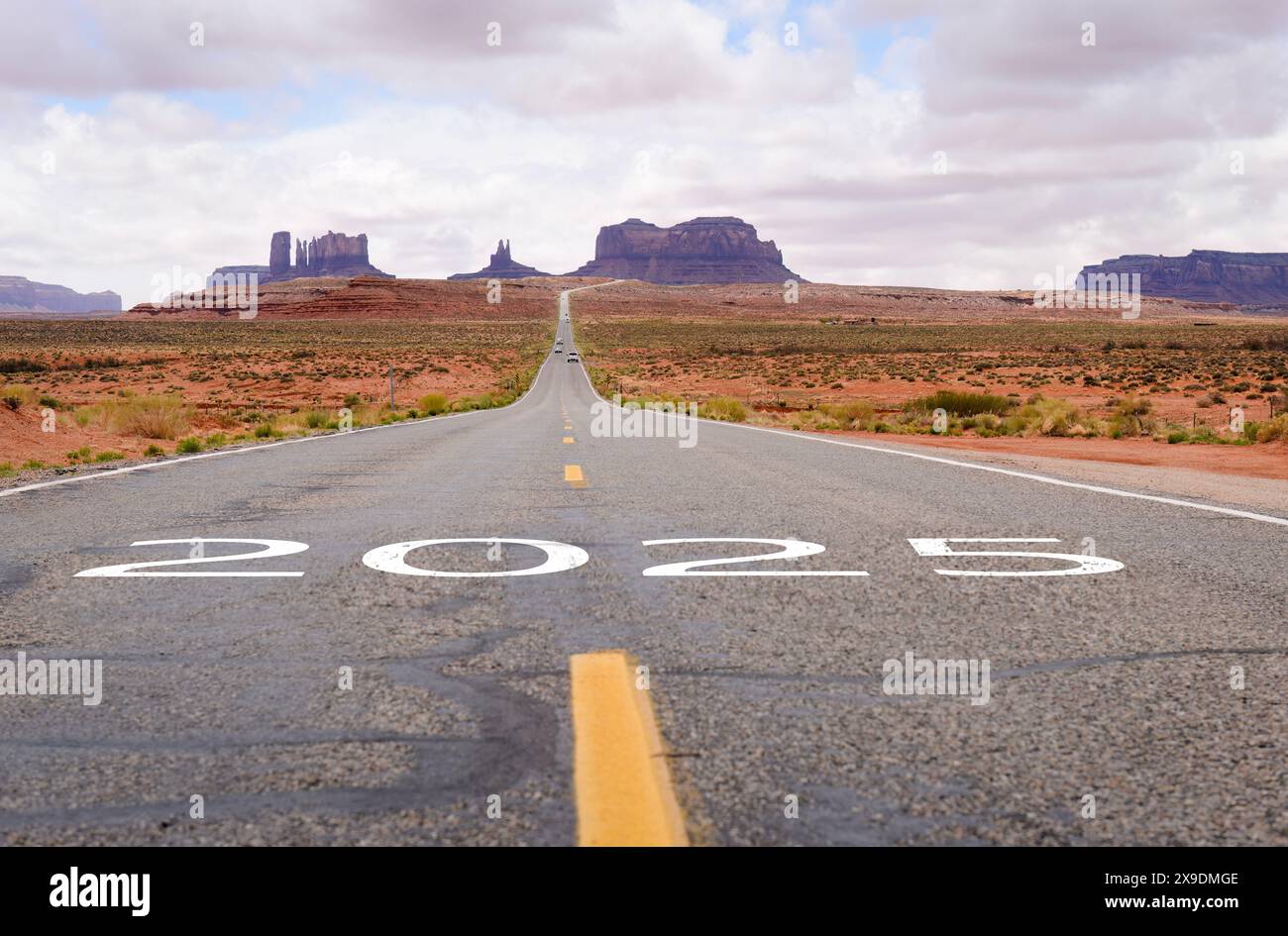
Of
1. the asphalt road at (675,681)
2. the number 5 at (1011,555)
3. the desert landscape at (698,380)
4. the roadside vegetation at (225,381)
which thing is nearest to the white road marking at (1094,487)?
the asphalt road at (675,681)

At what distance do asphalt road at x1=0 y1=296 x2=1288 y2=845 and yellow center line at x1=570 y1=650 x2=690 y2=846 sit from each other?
0.05 meters

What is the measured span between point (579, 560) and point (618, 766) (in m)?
3.18

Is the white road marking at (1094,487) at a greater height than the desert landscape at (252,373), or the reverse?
the desert landscape at (252,373)

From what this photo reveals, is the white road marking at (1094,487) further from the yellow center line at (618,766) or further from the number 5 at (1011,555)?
the yellow center line at (618,766)

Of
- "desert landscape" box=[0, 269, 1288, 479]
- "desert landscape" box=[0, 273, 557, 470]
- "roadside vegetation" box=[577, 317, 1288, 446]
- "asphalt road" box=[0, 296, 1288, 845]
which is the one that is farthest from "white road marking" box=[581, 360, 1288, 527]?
"roadside vegetation" box=[577, 317, 1288, 446]

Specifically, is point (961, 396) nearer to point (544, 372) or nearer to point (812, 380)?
point (812, 380)

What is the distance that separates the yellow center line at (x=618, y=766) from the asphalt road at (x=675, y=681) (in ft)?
0.17

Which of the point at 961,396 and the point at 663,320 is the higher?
the point at 663,320

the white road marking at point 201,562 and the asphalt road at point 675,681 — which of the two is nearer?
the asphalt road at point 675,681

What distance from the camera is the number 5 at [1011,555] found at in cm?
540

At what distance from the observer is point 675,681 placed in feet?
11.4

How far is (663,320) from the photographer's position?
6403 inches
